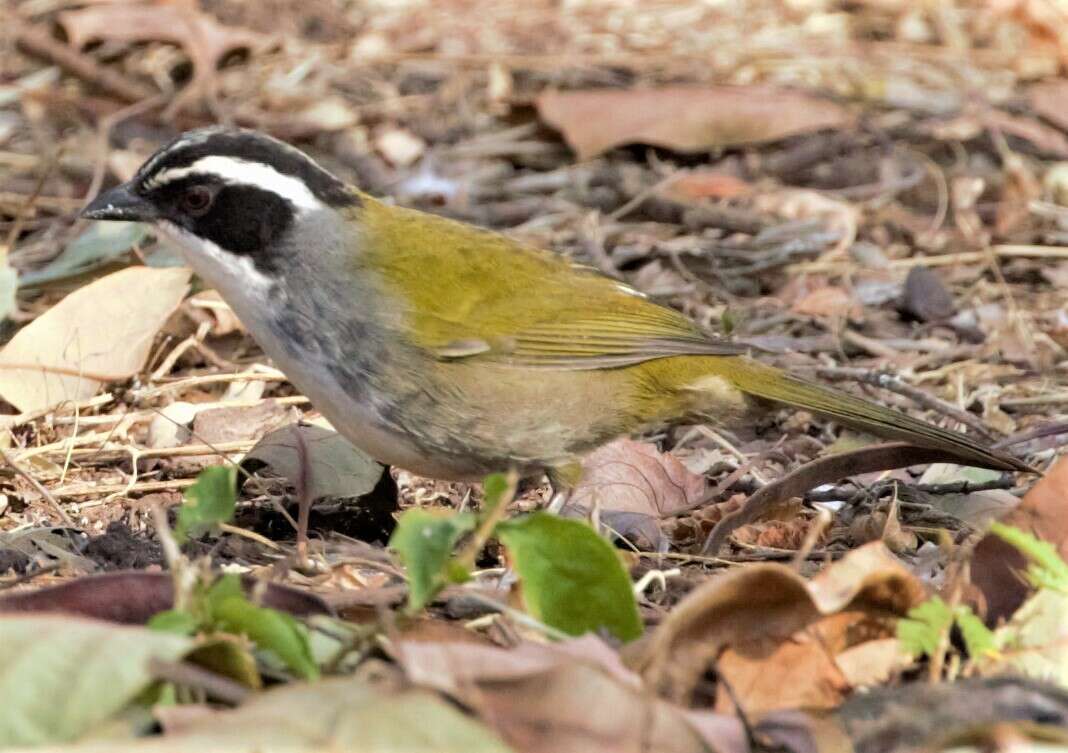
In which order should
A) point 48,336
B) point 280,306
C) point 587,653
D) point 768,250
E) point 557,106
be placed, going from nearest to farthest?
point 587,653 → point 280,306 → point 48,336 → point 768,250 → point 557,106

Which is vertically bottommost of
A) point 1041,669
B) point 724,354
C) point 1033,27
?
point 1033,27

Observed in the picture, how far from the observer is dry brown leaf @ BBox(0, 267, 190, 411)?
18.6ft

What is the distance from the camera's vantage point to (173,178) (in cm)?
502

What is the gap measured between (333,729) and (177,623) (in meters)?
0.48

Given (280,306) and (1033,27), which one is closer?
(280,306)

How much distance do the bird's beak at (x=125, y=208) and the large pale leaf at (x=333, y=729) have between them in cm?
273

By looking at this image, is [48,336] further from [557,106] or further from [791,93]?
[791,93]

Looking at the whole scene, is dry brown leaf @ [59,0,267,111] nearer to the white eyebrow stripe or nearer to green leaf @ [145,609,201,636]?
the white eyebrow stripe

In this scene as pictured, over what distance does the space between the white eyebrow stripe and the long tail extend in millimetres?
1609

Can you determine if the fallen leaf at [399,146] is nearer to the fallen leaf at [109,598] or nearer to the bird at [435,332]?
the bird at [435,332]

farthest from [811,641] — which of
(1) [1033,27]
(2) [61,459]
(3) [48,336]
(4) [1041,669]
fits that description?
(1) [1033,27]

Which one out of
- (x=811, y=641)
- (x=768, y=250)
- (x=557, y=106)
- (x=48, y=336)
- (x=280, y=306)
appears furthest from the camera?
(x=557, y=106)

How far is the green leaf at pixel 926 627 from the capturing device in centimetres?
306

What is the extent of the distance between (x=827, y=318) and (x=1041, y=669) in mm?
3889
